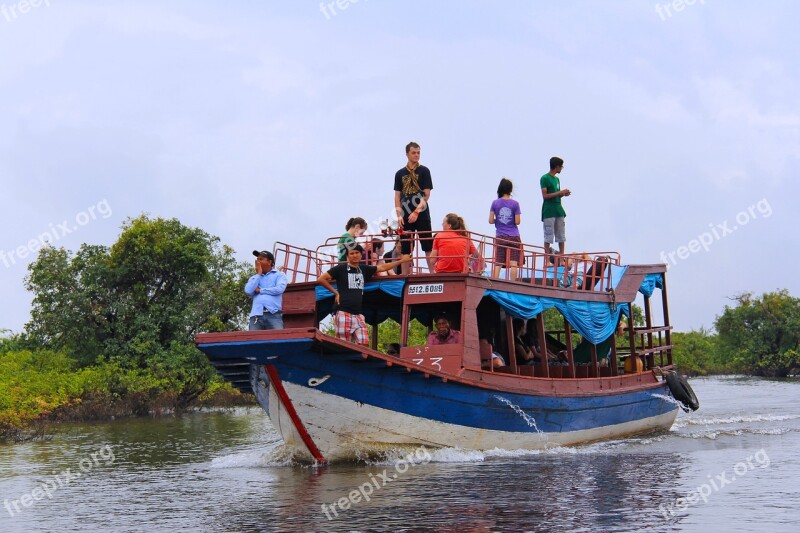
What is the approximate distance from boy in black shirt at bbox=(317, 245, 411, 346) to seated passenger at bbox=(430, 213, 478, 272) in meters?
1.44

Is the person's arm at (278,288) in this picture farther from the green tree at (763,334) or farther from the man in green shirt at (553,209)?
the green tree at (763,334)

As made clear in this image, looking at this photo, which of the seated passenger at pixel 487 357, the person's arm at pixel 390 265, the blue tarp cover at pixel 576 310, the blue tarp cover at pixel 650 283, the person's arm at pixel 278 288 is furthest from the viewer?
the blue tarp cover at pixel 650 283

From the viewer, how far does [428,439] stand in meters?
13.6

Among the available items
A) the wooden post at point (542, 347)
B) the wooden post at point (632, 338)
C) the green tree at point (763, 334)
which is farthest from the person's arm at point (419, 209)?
the green tree at point (763, 334)

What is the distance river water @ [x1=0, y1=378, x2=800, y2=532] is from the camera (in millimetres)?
9266

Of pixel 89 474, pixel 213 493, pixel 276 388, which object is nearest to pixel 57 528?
pixel 213 493

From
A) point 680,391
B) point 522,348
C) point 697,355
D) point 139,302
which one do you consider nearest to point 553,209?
point 522,348

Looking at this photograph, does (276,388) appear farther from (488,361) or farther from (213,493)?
(488,361)

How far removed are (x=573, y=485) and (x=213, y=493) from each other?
14.0 feet

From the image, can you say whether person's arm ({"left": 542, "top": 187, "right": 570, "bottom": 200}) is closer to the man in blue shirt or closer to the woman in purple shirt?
the woman in purple shirt

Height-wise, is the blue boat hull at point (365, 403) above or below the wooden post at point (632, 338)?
below

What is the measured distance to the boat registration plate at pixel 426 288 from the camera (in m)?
14.3

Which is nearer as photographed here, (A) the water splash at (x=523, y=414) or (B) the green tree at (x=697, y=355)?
(A) the water splash at (x=523, y=414)

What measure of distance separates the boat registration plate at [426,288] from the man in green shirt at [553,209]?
3789mm
